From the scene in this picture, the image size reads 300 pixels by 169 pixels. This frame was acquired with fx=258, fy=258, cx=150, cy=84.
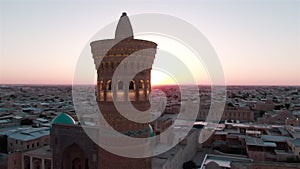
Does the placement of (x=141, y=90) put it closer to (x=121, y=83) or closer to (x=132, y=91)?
(x=132, y=91)

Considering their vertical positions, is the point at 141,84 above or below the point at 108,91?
above

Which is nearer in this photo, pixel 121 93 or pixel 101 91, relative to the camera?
pixel 121 93

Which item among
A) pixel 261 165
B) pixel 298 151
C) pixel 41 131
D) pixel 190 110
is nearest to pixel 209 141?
pixel 298 151

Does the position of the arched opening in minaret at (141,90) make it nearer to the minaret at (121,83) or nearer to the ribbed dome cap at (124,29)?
the minaret at (121,83)

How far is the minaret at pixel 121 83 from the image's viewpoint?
22.7 feet

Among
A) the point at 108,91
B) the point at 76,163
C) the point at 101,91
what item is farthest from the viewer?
the point at 76,163

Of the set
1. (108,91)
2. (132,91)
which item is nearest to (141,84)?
(132,91)

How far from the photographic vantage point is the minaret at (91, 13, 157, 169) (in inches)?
273

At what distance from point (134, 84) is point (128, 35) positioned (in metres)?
1.38

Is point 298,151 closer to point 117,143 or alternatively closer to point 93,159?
point 93,159

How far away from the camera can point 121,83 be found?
6930 millimetres

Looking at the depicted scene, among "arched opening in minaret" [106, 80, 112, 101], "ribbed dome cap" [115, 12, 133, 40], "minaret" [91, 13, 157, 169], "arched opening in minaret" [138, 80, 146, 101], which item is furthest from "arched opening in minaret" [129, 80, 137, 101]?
"ribbed dome cap" [115, 12, 133, 40]

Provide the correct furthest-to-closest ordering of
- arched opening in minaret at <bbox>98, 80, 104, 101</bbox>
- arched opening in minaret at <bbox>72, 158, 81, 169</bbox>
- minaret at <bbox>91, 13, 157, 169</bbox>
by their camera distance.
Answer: arched opening in minaret at <bbox>72, 158, 81, 169</bbox> → arched opening in minaret at <bbox>98, 80, 104, 101</bbox> → minaret at <bbox>91, 13, 157, 169</bbox>

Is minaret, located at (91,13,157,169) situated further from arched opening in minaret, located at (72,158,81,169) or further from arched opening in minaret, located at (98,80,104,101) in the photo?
arched opening in minaret, located at (72,158,81,169)
